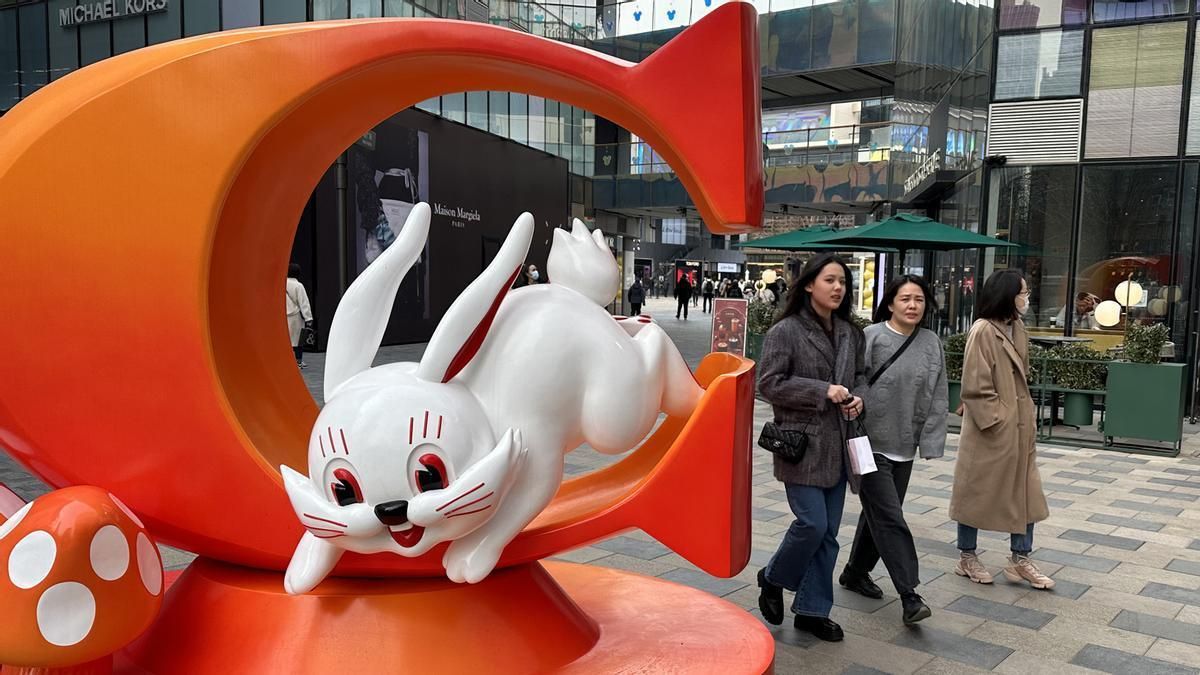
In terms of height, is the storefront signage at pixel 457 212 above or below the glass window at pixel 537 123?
below

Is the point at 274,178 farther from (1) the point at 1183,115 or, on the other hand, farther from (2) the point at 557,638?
(1) the point at 1183,115

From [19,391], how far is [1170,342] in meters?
13.9

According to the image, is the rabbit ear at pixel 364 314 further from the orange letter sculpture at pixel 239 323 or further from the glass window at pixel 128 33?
the glass window at pixel 128 33

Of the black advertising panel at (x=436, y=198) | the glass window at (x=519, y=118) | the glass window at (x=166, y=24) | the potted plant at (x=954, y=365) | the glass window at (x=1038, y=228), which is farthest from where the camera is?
the glass window at (x=519, y=118)

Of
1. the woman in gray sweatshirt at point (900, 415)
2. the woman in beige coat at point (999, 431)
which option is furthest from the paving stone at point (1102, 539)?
the woman in gray sweatshirt at point (900, 415)

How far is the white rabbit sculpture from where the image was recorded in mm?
2744

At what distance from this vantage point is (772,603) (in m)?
4.51

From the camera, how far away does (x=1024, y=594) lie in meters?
5.26

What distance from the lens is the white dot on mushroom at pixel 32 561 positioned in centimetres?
267

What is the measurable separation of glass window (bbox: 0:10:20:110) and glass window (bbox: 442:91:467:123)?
30.5 feet

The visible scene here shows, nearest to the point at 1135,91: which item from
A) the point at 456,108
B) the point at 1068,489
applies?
the point at 1068,489

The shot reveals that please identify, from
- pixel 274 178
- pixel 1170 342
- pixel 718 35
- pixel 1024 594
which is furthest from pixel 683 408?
pixel 1170 342

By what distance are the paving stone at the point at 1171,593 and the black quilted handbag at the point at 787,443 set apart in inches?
106

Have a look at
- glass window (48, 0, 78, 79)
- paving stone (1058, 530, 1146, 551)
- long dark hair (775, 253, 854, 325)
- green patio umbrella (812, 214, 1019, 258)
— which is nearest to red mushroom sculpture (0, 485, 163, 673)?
long dark hair (775, 253, 854, 325)
